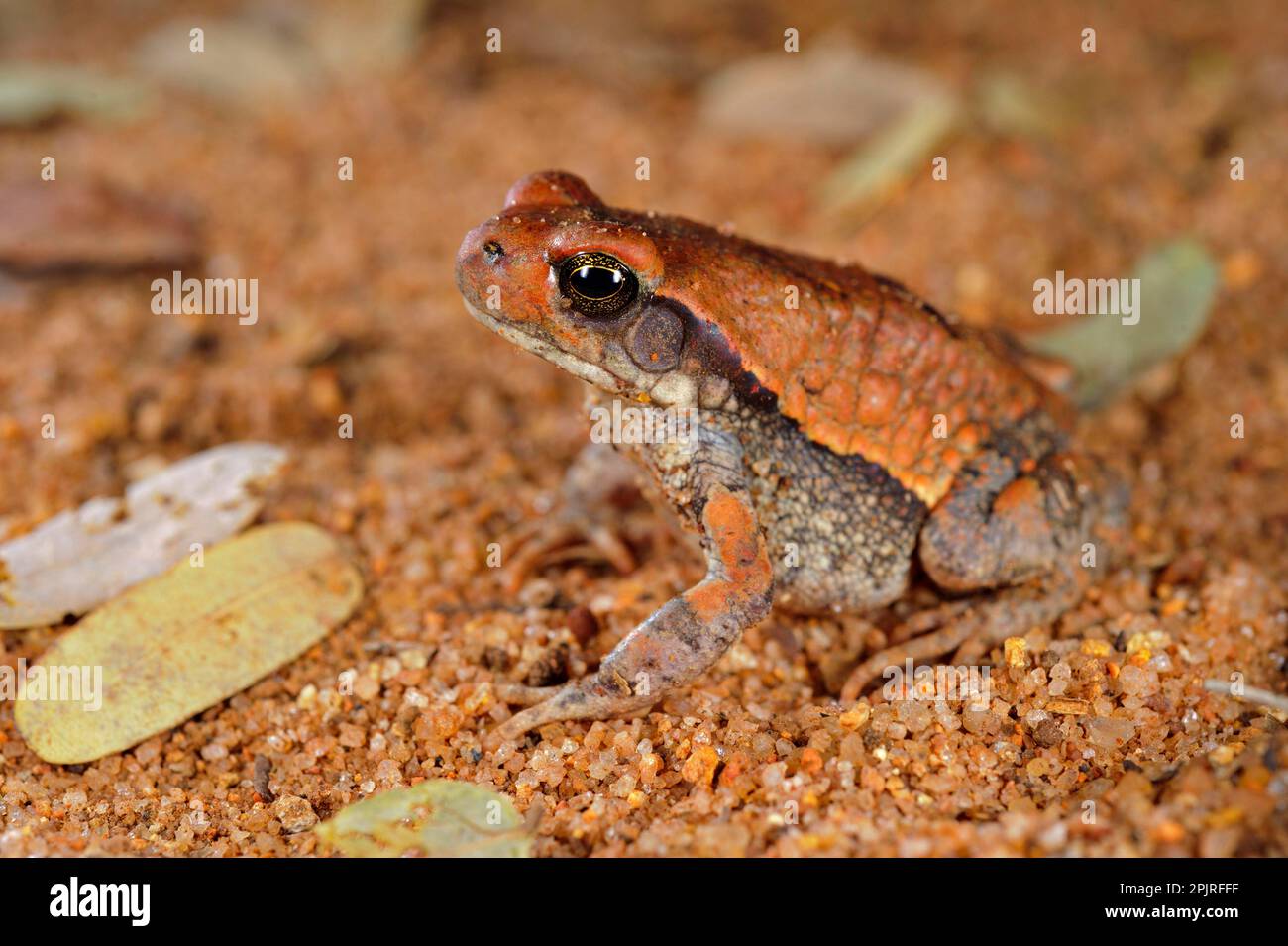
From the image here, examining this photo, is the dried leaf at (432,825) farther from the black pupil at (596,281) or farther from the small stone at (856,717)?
the black pupil at (596,281)

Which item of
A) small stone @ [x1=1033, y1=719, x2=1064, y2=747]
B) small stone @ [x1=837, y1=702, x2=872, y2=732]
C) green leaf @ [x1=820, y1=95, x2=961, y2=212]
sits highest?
green leaf @ [x1=820, y1=95, x2=961, y2=212]

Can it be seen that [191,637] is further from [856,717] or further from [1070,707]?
[1070,707]

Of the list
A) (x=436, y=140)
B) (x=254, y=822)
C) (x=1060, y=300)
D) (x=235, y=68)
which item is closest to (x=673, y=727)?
(x=254, y=822)

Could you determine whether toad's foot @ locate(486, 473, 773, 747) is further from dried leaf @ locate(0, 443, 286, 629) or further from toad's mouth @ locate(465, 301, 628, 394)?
dried leaf @ locate(0, 443, 286, 629)

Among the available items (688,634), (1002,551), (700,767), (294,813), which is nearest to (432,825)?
(294,813)

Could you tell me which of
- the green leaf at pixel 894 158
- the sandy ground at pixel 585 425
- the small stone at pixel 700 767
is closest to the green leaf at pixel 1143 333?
the sandy ground at pixel 585 425

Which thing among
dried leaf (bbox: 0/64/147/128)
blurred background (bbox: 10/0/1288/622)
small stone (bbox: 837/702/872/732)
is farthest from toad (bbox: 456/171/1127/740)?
dried leaf (bbox: 0/64/147/128)
